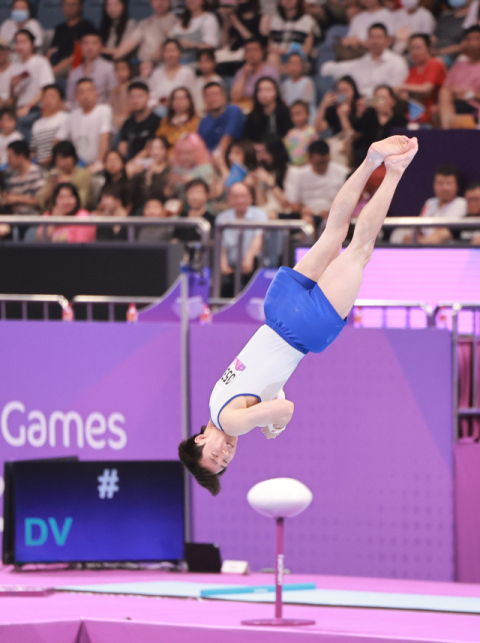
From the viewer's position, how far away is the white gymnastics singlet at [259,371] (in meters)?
4.56

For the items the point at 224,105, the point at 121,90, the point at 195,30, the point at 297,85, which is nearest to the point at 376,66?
the point at 297,85

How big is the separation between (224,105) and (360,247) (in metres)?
5.09

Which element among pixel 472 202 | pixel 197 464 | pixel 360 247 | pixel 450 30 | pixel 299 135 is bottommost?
pixel 197 464

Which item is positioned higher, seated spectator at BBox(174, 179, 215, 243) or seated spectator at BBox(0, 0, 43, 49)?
seated spectator at BBox(0, 0, 43, 49)

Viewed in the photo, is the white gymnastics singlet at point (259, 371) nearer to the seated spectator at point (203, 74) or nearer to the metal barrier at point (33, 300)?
the metal barrier at point (33, 300)

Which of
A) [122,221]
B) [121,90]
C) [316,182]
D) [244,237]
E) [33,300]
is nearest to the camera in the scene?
[33,300]

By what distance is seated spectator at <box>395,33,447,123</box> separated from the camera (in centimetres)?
902

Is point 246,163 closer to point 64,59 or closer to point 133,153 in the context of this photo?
point 133,153

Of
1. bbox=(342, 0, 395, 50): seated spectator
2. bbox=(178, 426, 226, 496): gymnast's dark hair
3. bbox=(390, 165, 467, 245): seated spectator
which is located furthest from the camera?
bbox=(342, 0, 395, 50): seated spectator

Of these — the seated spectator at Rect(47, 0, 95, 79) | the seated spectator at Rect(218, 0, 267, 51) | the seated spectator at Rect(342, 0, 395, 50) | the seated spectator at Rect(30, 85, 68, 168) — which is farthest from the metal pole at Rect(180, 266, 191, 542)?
the seated spectator at Rect(47, 0, 95, 79)

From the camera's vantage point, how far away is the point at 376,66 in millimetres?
9305

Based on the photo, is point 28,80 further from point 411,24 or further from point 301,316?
point 301,316

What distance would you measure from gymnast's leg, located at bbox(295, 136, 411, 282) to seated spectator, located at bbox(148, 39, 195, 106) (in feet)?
18.3

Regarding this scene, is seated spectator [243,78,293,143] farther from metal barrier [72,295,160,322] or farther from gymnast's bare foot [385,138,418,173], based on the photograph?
gymnast's bare foot [385,138,418,173]
